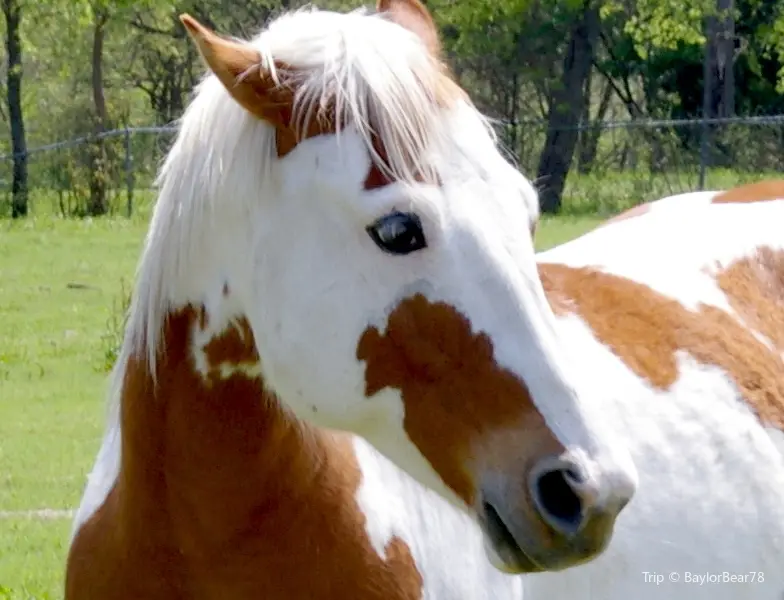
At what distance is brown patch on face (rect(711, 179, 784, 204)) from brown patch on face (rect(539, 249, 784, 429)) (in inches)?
23.9

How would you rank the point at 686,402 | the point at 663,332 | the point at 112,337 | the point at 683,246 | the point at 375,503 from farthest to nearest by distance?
the point at 112,337 < the point at 683,246 < the point at 663,332 < the point at 686,402 < the point at 375,503

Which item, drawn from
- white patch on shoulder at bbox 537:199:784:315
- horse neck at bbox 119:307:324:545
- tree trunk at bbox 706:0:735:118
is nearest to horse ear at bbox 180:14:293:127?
horse neck at bbox 119:307:324:545

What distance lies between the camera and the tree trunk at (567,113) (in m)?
20.2

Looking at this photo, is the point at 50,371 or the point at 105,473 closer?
the point at 105,473

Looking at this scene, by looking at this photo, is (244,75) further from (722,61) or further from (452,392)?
(722,61)

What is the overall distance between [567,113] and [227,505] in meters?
23.8

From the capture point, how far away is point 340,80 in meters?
2.10

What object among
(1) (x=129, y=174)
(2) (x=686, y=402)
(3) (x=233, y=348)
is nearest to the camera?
(3) (x=233, y=348)

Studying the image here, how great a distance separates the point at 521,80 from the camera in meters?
31.2

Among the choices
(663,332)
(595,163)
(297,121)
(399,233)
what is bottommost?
(595,163)

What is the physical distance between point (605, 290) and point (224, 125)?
1.29 m

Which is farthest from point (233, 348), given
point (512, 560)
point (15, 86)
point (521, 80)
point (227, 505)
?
point (521, 80)

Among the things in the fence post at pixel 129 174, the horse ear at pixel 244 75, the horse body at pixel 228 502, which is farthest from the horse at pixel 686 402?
the fence post at pixel 129 174

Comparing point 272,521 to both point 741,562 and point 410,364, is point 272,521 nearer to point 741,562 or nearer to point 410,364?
point 410,364
